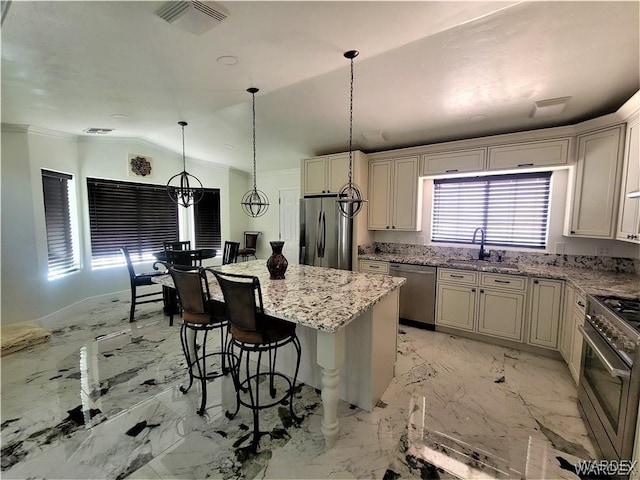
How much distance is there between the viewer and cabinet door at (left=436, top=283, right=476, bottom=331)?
3184 millimetres

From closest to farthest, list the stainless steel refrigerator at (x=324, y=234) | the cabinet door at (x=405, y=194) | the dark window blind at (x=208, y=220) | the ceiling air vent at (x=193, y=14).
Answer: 1. the ceiling air vent at (x=193, y=14)
2. the cabinet door at (x=405, y=194)
3. the stainless steel refrigerator at (x=324, y=234)
4. the dark window blind at (x=208, y=220)

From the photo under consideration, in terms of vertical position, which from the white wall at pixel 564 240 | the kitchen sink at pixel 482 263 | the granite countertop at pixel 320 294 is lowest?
the kitchen sink at pixel 482 263

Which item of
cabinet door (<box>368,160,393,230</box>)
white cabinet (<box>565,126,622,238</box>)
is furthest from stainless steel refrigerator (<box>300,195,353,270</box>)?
white cabinet (<box>565,126,622,238</box>)

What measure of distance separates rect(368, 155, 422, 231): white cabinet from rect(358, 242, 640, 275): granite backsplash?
1.32 ft

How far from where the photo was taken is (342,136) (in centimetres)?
375

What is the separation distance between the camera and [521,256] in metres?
3.36

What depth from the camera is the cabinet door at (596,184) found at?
250 centimetres

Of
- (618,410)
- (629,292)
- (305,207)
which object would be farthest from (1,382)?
(629,292)

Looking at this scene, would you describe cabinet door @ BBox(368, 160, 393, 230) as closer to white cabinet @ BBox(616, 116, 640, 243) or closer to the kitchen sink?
the kitchen sink

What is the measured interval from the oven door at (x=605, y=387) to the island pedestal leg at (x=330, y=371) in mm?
1433

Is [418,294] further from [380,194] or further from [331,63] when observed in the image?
[331,63]

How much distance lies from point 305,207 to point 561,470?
12.0 ft

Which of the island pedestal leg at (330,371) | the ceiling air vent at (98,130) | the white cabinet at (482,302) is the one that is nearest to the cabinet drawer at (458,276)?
the white cabinet at (482,302)

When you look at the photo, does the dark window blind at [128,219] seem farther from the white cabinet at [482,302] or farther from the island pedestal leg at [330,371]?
the white cabinet at [482,302]
